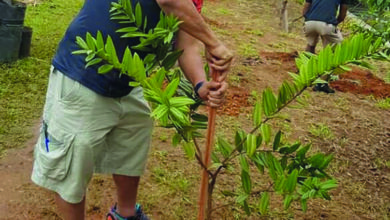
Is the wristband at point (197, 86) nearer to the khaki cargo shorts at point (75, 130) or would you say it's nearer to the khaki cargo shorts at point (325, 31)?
the khaki cargo shorts at point (75, 130)

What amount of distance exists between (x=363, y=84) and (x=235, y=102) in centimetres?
206

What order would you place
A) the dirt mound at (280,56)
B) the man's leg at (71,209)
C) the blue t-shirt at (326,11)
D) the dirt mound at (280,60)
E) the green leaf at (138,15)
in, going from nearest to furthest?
the green leaf at (138,15) < the man's leg at (71,209) < the blue t-shirt at (326,11) < the dirt mound at (280,60) < the dirt mound at (280,56)

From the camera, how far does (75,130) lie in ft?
6.98

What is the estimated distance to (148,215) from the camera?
9.92 feet

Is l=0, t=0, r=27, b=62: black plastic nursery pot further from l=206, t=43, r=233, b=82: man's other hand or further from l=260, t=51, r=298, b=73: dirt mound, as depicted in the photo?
l=206, t=43, r=233, b=82: man's other hand

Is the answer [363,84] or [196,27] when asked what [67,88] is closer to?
[196,27]

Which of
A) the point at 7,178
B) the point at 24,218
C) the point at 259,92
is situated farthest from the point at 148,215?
the point at 259,92

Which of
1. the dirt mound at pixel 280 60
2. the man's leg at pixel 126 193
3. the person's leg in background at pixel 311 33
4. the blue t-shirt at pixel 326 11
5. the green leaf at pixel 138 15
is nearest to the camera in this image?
the green leaf at pixel 138 15

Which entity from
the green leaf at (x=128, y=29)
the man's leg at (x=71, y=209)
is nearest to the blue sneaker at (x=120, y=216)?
the man's leg at (x=71, y=209)

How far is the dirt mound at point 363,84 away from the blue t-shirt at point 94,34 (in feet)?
14.4

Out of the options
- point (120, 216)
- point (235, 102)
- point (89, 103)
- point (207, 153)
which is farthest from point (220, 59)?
point (235, 102)

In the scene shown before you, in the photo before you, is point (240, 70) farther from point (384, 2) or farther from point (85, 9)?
point (85, 9)

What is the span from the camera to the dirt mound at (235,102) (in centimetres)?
480

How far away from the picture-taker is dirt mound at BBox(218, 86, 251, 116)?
4.80m
